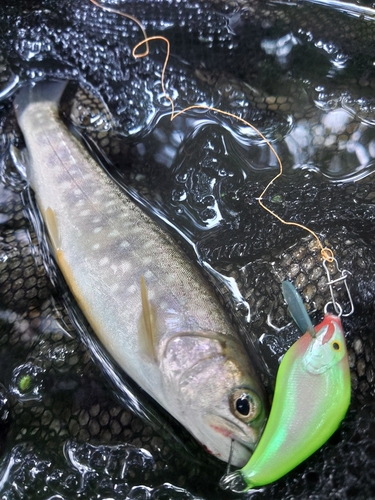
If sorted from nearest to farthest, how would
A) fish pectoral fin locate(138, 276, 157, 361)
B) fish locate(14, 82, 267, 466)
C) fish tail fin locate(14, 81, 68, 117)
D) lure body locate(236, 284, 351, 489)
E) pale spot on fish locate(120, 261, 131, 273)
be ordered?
lure body locate(236, 284, 351, 489) → fish locate(14, 82, 267, 466) → fish pectoral fin locate(138, 276, 157, 361) → pale spot on fish locate(120, 261, 131, 273) → fish tail fin locate(14, 81, 68, 117)

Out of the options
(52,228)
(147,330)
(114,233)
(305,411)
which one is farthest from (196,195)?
(305,411)

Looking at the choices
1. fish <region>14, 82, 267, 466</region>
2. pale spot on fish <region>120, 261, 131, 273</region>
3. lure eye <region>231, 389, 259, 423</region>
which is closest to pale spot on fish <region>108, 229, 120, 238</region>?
fish <region>14, 82, 267, 466</region>

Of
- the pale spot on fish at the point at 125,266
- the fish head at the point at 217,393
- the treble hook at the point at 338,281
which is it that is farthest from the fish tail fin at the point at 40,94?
the treble hook at the point at 338,281

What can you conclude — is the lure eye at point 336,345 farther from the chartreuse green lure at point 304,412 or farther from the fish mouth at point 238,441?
the fish mouth at point 238,441

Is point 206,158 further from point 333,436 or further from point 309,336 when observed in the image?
point 333,436

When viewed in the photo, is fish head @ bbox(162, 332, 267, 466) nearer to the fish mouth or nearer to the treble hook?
the fish mouth
